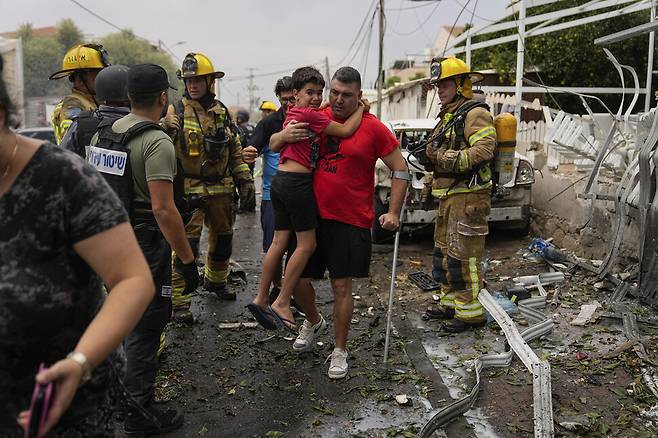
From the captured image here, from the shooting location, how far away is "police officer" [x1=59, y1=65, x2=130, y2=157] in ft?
12.2

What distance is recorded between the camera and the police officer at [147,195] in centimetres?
320

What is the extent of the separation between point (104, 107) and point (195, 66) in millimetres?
1559

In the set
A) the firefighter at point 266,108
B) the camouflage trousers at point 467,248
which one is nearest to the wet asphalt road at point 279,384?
the camouflage trousers at point 467,248

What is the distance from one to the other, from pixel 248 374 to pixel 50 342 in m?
2.60

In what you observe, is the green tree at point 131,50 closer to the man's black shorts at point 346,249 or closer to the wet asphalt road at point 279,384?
the wet asphalt road at point 279,384

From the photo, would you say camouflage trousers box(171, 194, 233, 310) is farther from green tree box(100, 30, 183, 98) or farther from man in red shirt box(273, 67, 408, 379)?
green tree box(100, 30, 183, 98)

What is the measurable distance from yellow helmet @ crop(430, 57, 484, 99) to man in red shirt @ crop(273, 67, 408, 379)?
1151 millimetres

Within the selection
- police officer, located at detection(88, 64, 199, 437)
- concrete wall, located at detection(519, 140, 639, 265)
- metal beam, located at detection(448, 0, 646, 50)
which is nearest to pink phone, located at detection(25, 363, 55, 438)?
police officer, located at detection(88, 64, 199, 437)

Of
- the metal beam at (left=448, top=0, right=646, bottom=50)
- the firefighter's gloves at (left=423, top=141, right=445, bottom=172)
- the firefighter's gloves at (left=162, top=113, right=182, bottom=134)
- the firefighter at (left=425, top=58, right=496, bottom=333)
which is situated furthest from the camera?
the metal beam at (left=448, top=0, right=646, bottom=50)

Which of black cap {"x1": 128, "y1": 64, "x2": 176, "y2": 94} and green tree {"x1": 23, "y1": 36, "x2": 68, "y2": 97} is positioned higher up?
green tree {"x1": 23, "y1": 36, "x2": 68, "y2": 97}

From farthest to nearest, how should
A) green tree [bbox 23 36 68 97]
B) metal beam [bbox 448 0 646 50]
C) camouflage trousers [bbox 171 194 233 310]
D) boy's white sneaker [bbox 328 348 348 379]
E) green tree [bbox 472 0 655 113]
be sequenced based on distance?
green tree [bbox 23 36 68 97] < green tree [bbox 472 0 655 113] < metal beam [bbox 448 0 646 50] < camouflage trousers [bbox 171 194 233 310] < boy's white sneaker [bbox 328 348 348 379]

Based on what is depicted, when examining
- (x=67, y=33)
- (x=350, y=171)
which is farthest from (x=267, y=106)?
(x=67, y=33)

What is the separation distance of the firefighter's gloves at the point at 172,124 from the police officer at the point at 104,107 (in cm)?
116

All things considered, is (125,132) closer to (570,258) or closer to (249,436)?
(249,436)
